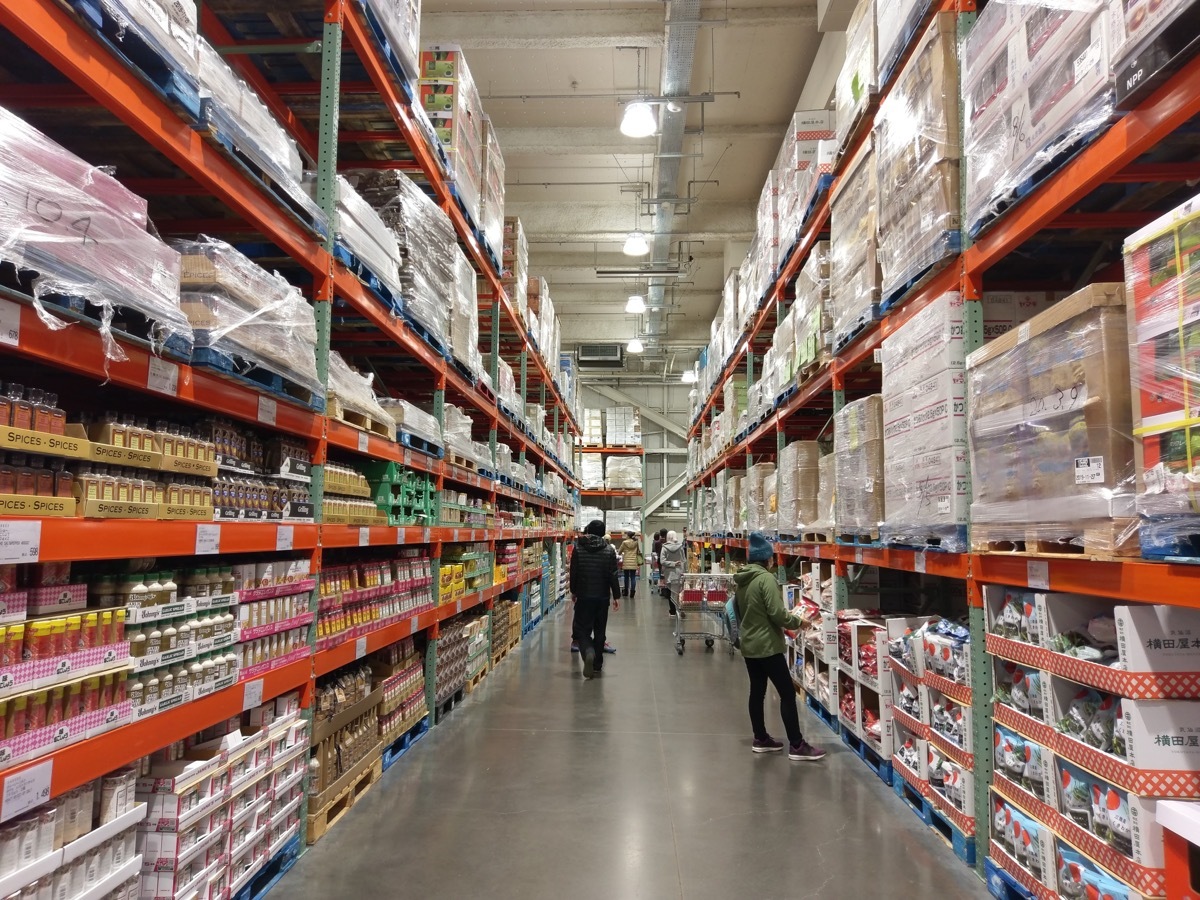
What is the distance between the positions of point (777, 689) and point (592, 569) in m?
3.72

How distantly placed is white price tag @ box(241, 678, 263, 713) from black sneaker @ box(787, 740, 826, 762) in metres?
3.73

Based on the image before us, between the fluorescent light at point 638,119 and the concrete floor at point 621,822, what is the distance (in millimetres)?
6697

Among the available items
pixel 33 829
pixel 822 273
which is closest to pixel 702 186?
pixel 822 273

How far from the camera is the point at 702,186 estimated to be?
46.1 feet

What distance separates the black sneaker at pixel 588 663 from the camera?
27.9 feet

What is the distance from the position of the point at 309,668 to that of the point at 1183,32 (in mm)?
4286

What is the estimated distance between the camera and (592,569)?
8961 mm

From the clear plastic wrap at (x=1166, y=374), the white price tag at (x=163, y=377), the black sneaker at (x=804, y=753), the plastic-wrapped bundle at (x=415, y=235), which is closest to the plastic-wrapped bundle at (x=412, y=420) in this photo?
the plastic-wrapped bundle at (x=415, y=235)

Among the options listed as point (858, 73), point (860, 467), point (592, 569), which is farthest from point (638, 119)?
point (860, 467)

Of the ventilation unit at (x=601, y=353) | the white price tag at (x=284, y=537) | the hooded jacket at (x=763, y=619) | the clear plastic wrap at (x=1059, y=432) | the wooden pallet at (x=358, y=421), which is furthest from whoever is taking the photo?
the ventilation unit at (x=601, y=353)

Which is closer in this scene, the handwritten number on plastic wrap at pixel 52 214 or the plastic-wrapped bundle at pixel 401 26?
the handwritten number on plastic wrap at pixel 52 214

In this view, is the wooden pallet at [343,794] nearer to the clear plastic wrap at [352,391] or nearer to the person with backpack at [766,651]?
the clear plastic wrap at [352,391]

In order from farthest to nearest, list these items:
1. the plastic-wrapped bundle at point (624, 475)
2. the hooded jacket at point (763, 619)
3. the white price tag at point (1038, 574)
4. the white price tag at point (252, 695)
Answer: the plastic-wrapped bundle at point (624, 475) < the hooded jacket at point (763, 619) < the white price tag at point (252, 695) < the white price tag at point (1038, 574)

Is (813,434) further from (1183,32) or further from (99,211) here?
(99,211)
